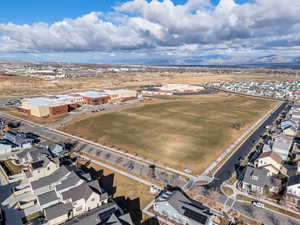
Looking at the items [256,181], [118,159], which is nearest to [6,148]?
[118,159]

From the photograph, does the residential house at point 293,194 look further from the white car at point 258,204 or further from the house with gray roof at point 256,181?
the white car at point 258,204

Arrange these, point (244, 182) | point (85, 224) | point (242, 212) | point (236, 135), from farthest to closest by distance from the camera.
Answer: point (236, 135), point (244, 182), point (242, 212), point (85, 224)

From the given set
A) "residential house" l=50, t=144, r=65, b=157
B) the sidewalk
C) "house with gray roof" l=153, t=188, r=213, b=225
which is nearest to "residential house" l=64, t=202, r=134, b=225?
"house with gray roof" l=153, t=188, r=213, b=225

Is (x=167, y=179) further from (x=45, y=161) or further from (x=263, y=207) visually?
(x=45, y=161)

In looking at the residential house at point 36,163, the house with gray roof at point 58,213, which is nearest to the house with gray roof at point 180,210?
the house with gray roof at point 58,213

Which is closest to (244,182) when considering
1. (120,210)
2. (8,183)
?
(120,210)
